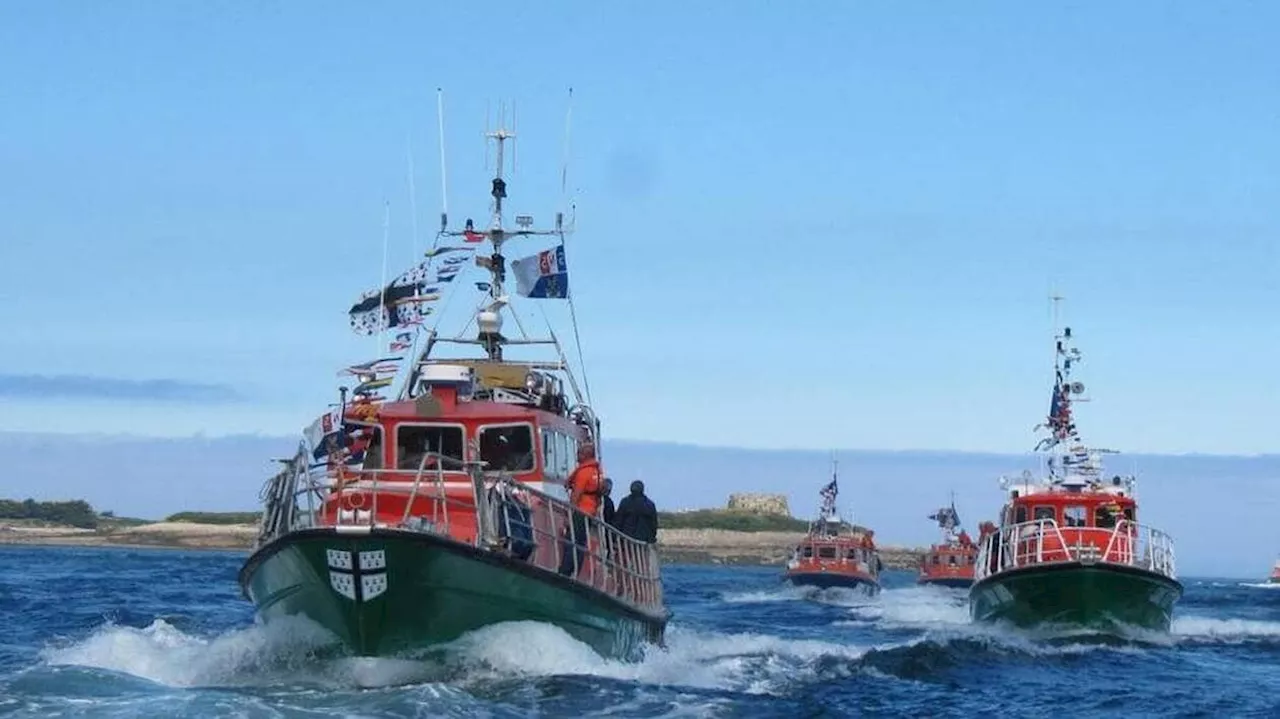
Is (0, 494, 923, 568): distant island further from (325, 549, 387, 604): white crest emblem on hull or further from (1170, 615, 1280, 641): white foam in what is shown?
(325, 549, 387, 604): white crest emblem on hull

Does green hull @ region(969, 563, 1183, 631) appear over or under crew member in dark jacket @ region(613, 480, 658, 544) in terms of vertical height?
under

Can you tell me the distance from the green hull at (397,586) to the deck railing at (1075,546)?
1629 centimetres

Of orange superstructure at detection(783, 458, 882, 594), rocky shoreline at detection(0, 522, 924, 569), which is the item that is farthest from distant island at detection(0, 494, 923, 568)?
orange superstructure at detection(783, 458, 882, 594)

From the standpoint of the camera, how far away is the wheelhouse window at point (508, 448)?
1917 cm

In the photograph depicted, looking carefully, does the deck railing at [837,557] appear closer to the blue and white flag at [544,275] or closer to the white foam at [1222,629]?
the white foam at [1222,629]

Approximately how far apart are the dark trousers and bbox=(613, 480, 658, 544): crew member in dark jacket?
2.25 meters

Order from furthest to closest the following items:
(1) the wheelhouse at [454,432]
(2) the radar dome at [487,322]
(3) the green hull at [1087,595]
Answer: (3) the green hull at [1087,595]
(2) the radar dome at [487,322]
(1) the wheelhouse at [454,432]

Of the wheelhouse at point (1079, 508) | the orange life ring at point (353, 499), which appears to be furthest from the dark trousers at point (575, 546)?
the wheelhouse at point (1079, 508)

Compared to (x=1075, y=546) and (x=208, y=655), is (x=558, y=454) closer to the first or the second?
(x=208, y=655)

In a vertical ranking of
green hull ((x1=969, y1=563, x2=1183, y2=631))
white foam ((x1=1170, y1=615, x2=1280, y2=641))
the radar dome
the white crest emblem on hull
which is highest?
the radar dome

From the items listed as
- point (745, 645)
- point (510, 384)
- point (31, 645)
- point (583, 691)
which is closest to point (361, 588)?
point (583, 691)

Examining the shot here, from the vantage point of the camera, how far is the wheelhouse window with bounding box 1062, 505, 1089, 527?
34.0m

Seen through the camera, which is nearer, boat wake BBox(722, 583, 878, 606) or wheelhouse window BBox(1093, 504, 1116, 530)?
wheelhouse window BBox(1093, 504, 1116, 530)

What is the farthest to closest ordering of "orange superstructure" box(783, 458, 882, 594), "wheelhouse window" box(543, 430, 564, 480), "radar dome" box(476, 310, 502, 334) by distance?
"orange superstructure" box(783, 458, 882, 594) < "radar dome" box(476, 310, 502, 334) < "wheelhouse window" box(543, 430, 564, 480)
